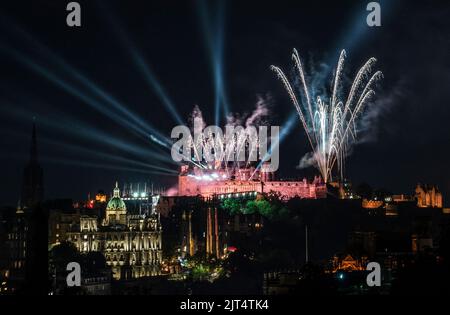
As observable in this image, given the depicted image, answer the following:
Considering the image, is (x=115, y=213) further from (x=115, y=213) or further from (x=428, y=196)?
(x=428, y=196)

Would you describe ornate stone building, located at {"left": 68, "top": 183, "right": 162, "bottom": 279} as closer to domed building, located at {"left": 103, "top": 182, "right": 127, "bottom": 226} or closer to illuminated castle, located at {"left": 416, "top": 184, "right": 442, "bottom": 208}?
domed building, located at {"left": 103, "top": 182, "right": 127, "bottom": 226}

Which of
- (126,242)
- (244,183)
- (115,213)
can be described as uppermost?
(244,183)

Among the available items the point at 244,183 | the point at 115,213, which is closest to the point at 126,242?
the point at 115,213

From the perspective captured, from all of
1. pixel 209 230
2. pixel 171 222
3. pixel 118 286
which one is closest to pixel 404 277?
pixel 118 286

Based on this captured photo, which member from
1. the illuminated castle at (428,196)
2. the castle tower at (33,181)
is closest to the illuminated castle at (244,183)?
the illuminated castle at (428,196)

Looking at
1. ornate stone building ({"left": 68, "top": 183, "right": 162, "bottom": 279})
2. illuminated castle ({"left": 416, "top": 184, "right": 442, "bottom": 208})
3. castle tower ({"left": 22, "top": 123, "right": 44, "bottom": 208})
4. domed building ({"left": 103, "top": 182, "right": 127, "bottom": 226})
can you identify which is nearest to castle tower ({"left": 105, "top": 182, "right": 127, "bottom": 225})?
domed building ({"left": 103, "top": 182, "right": 127, "bottom": 226})

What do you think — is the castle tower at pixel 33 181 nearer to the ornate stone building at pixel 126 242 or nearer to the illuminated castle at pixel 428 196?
the ornate stone building at pixel 126 242
